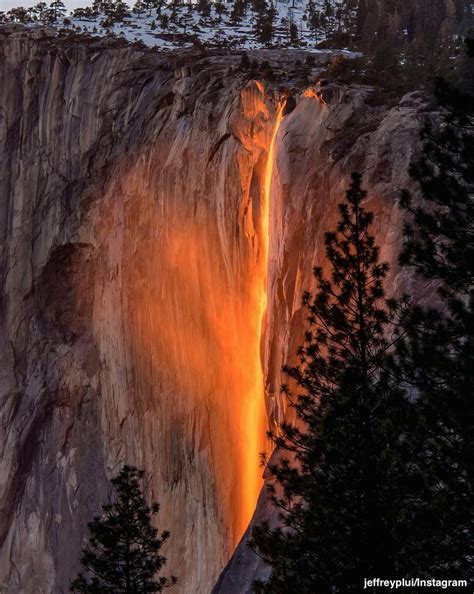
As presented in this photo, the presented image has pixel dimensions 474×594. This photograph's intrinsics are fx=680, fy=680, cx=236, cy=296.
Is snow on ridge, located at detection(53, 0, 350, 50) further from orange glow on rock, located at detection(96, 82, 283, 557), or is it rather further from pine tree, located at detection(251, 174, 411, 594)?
pine tree, located at detection(251, 174, 411, 594)

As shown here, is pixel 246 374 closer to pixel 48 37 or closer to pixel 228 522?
pixel 228 522

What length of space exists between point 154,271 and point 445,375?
20519mm

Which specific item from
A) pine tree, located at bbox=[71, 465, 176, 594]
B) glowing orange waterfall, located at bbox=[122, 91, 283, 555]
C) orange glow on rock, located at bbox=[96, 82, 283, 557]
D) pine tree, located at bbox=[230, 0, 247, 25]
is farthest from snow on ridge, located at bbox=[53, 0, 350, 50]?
pine tree, located at bbox=[71, 465, 176, 594]

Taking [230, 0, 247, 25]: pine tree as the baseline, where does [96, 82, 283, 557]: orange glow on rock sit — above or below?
below

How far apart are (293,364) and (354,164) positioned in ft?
17.4

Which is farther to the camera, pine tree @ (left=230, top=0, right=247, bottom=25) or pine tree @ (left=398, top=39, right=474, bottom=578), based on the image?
pine tree @ (left=230, top=0, right=247, bottom=25)

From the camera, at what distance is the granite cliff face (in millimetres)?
19875

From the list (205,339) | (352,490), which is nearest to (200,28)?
(205,339)

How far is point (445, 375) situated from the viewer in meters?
9.09

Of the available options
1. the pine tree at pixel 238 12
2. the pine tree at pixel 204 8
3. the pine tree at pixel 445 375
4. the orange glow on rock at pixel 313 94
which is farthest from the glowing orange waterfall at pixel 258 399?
the pine tree at pixel 204 8

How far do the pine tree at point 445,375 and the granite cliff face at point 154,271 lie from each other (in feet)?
24.0

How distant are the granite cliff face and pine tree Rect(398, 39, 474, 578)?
7.33 meters

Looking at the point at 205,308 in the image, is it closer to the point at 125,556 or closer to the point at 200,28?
the point at 125,556

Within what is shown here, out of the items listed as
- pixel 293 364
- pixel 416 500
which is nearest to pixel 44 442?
pixel 293 364
